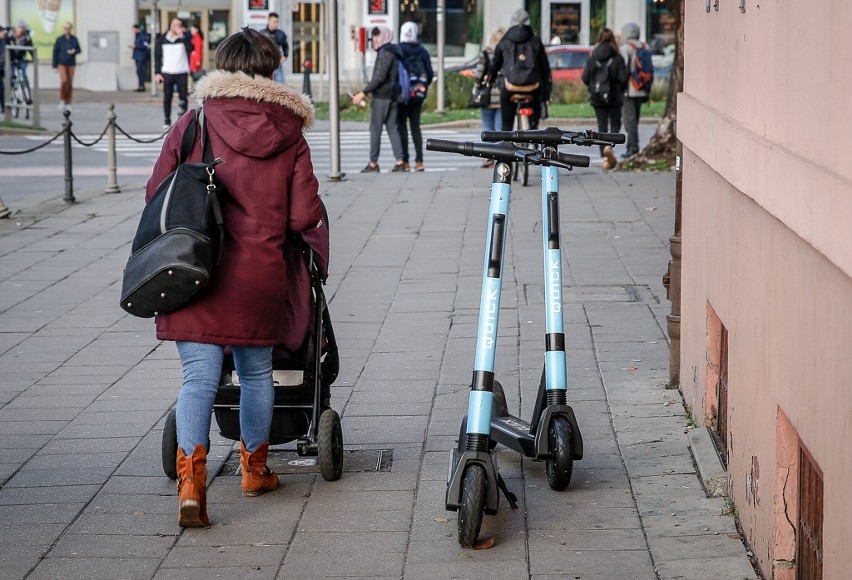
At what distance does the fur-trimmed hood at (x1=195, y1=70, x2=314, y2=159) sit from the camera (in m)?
5.02

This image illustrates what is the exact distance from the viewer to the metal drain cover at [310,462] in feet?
18.9

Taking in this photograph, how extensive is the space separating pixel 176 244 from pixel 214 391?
2.01ft

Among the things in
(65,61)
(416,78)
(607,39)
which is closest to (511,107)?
(416,78)

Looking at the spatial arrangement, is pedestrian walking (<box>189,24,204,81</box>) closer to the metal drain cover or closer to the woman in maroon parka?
the metal drain cover

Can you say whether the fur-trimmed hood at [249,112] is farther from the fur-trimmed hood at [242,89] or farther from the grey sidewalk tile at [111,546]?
the grey sidewalk tile at [111,546]

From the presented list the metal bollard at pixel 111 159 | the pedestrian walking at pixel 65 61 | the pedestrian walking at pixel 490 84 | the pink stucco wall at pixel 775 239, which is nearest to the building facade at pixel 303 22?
the pedestrian walking at pixel 65 61

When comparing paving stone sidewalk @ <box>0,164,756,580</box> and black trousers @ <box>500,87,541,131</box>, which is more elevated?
black trousers @ <box>500,87,541,131</box>

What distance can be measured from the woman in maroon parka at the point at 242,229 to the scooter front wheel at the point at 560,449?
1057 millimetres

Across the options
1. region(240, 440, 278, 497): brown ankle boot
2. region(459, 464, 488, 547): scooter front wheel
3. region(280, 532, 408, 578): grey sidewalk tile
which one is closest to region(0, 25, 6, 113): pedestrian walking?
region(240, 440, 278, 497): brown ankle boot

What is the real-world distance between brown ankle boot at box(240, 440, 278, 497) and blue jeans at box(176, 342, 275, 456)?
0.03 m

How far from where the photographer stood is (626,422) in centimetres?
638

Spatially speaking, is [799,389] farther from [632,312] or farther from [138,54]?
[138,54]

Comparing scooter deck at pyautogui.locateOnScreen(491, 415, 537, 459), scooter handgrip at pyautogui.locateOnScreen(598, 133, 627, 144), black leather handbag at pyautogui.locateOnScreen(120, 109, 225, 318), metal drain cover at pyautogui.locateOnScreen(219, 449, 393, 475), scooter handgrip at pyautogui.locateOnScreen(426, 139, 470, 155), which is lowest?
metal drain cover at pyautogui.locateOnScreen(219, 449, 393, 475)

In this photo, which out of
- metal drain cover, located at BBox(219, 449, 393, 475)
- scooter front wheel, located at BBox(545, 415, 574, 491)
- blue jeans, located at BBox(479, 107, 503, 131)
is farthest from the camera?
blue jeans, located at BBox(479, 107, 503, 131)
